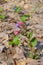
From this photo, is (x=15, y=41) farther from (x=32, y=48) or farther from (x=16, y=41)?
(x=32, y=48)

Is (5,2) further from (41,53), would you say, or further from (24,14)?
(41,53)

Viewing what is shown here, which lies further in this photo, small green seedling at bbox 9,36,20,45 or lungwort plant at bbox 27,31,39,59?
small green seedling at bbox 9,36,20,45

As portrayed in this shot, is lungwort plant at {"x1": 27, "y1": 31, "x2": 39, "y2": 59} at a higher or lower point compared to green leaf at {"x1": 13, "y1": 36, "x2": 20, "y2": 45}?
lower

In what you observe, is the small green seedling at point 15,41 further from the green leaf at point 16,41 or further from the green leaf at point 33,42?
the green leaf at point 33,42

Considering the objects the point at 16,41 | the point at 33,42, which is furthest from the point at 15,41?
the point at 33,42

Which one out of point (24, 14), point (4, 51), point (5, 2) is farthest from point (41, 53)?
point (5, 2)

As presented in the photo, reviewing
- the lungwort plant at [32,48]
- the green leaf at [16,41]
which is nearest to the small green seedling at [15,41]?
the green leaf at [16,41]

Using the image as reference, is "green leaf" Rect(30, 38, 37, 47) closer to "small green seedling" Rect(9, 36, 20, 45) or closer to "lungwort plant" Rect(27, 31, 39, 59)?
"lungwort plant" Rect(27, 31, 39, 59)

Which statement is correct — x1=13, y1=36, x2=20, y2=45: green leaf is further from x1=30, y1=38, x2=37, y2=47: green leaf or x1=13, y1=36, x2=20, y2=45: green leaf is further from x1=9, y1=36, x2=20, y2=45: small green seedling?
x1=30, y1=38, x2=37, y2=47: green leaf

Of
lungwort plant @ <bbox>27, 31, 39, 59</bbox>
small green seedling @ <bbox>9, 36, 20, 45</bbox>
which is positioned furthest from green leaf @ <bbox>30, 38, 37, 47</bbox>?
small green seedling @ <bbox>9, 36, 20, 45</bbox>

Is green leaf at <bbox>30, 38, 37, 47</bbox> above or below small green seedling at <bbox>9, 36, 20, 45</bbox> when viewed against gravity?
below

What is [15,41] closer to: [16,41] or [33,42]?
[16,41]

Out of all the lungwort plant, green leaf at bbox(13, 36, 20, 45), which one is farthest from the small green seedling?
the lungwort plant

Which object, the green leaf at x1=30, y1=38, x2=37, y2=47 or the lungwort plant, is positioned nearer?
the lungwort plant
